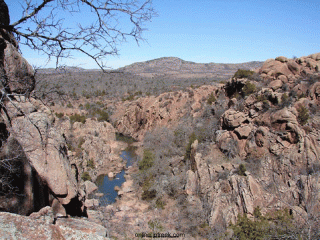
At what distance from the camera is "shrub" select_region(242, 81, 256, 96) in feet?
79.4

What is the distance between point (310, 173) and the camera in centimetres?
1491

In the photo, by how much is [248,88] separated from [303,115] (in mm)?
8102

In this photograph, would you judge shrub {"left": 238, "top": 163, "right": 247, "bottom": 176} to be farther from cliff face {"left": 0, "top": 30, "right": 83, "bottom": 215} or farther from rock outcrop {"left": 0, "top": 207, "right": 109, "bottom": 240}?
rock outcrop {"left": 0, "top": 207, "right": 109, "bottom": 240}

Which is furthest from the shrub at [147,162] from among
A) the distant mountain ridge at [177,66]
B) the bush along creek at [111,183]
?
the distant mountain ridge at [177,66]

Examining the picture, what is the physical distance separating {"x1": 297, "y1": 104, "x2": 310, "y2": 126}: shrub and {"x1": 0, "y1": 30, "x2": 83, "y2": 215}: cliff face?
17477mm

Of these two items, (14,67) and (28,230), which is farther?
(14,67)

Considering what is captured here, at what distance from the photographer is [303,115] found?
1712 cm

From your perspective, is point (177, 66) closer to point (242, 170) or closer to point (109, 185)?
point (109, 185)

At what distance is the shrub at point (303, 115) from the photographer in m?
17.1

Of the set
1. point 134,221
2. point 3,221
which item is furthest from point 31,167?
point 134,221

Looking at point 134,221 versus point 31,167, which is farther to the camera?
point 134,221

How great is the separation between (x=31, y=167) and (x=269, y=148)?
17135mm

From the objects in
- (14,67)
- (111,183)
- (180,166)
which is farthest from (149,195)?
(14,67)

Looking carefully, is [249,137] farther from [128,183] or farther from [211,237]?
[128,183]
